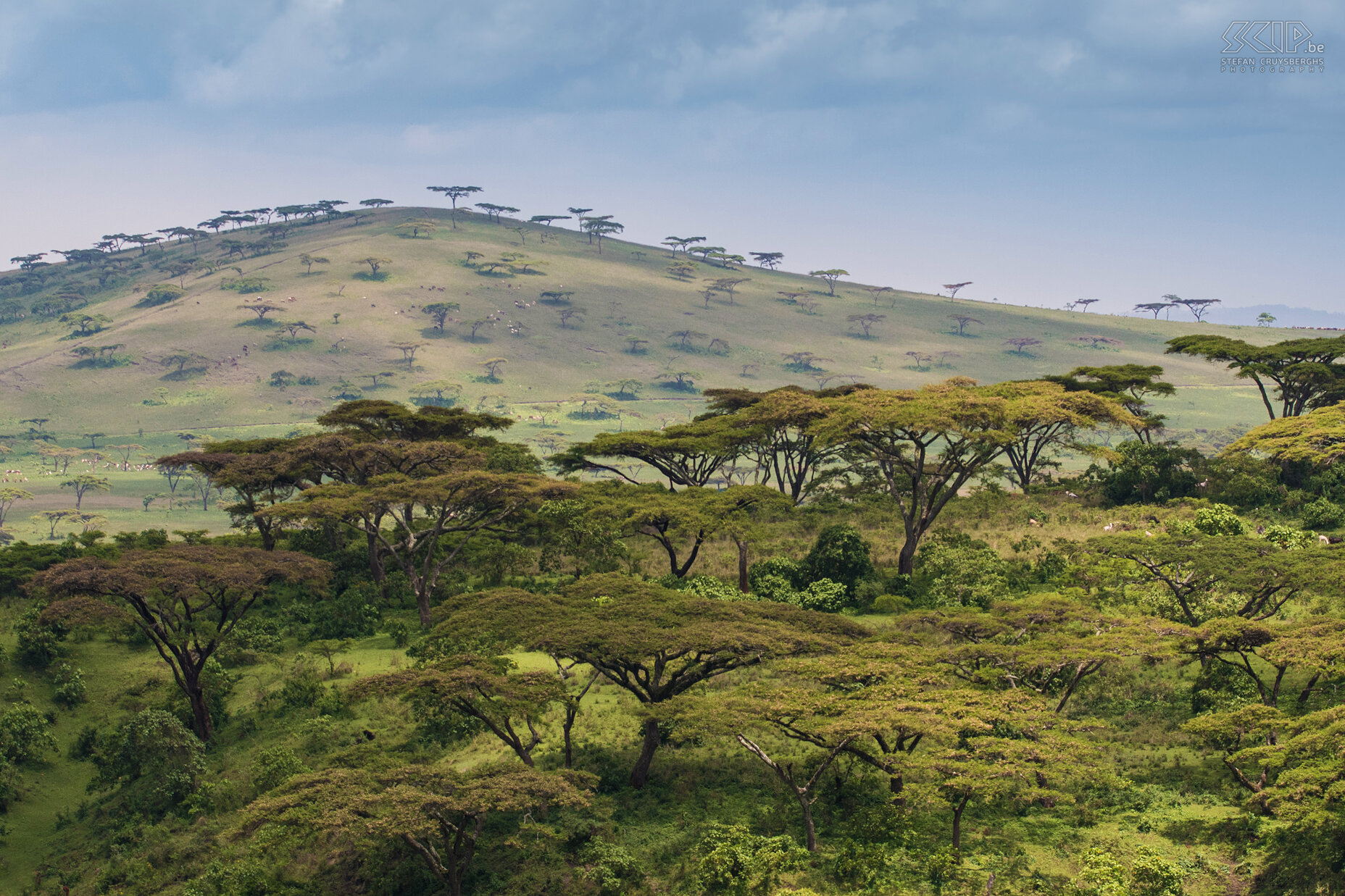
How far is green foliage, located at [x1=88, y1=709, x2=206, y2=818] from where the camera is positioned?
2398 centimetres

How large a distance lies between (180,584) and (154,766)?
5.15 m

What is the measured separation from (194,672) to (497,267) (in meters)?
172

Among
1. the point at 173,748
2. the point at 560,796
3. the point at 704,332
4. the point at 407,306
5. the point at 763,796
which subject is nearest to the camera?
the point at 560,796

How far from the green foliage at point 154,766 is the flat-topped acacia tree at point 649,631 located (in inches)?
340

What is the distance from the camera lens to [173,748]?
25047 mm

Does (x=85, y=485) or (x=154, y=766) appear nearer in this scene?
(x=154, y=766)

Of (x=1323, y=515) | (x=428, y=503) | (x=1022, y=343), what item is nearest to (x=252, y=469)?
(x=428, y=503)

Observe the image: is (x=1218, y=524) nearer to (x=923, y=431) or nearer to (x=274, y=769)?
(x=923, y=431)

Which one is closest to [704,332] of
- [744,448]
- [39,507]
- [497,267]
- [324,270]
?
[497,267]

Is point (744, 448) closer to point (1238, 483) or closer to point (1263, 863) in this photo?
point (1238, 483)

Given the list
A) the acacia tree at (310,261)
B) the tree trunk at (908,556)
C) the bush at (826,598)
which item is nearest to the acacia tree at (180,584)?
the bush at (826,598)

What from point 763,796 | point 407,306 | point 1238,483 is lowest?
point 763,796

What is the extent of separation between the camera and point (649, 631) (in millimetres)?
21656

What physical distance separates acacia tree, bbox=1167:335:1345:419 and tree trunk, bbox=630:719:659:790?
4154 cm
